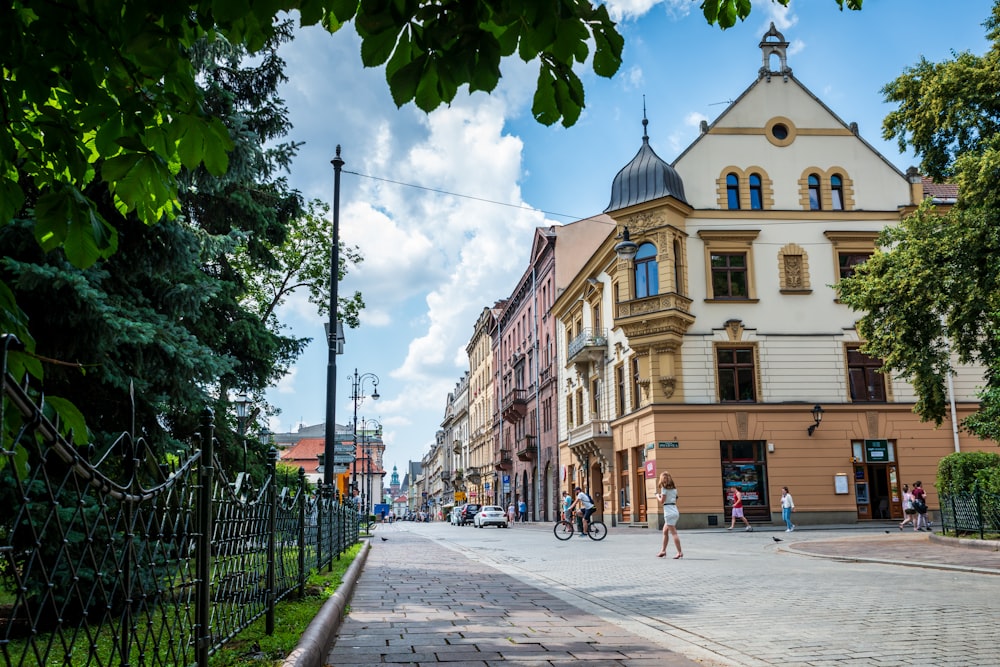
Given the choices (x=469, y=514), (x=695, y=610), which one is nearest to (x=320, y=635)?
(x=695, y=610)

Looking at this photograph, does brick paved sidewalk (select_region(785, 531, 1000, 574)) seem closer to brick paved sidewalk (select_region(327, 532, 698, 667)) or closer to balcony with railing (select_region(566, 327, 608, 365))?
brick paved sidewalk (select_region(327, 532, 698, 667))

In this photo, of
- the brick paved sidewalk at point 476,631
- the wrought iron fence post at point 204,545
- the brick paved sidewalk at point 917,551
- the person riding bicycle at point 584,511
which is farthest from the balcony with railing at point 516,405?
the wrought iron fence post at point 204,545

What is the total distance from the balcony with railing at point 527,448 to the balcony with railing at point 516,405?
252 centimetres

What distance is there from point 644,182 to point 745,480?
12053mm

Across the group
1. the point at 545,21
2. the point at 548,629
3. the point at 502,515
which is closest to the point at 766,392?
the point at 502,515

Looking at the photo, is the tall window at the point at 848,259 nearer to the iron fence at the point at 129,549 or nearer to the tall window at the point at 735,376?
the tall window at the point at 735,376

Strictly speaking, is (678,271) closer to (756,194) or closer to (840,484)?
(756,194)

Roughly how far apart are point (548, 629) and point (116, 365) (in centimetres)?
475

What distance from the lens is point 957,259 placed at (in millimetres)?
18750

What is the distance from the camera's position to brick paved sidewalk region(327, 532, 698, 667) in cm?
626

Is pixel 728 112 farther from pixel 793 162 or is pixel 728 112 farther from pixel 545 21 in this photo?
pixel 545 21

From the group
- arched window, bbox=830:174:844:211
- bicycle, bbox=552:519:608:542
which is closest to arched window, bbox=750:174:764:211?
arched window, bbox=830:174:844:211

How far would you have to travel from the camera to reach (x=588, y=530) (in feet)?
85.8

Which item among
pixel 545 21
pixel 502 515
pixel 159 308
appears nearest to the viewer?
pixel 545 21
